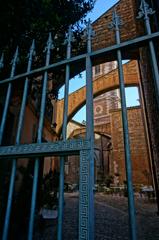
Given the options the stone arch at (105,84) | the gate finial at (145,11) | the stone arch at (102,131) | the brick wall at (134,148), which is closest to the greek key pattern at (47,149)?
the gate finial at (145,11)

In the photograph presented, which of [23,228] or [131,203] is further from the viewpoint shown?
[23,228]

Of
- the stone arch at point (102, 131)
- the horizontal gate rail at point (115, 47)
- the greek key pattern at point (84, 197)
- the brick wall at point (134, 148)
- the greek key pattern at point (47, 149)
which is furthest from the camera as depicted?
the stone arch at point (102, 131)

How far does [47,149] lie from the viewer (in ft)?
4.83

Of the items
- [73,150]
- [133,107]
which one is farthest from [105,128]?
[73,150]

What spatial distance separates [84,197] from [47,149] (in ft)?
1.48

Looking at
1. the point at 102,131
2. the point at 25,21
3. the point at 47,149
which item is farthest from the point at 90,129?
the point at 102,131

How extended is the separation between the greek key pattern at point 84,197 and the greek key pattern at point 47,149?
65 millimetres

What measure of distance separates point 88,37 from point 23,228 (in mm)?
3106

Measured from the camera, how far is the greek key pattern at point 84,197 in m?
1.20

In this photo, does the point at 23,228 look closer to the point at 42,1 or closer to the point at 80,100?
the point at 42,1

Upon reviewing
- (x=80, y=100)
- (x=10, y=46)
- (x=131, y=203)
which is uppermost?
(x=80, y=100)

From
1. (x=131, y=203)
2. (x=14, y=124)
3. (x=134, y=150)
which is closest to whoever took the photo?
(x=131, y=203)

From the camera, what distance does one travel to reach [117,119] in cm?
1705

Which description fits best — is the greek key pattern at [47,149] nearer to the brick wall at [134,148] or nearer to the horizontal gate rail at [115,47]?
the horizontal gate rail at [115,47]
